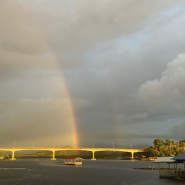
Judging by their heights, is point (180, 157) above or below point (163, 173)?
above

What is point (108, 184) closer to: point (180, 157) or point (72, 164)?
point (180, 157)

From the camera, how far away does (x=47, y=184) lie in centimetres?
6538

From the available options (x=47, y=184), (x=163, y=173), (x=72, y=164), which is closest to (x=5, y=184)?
(x=47, y=184)

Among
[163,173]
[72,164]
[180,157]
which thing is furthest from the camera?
[72,164]

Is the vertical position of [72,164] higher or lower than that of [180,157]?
lower

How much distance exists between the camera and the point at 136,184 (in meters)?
66.8

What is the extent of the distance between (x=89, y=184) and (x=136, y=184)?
43.7 feet

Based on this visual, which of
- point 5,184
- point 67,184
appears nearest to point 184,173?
point 67,184

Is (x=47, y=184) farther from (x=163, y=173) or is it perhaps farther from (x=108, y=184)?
(x=163, y=173)

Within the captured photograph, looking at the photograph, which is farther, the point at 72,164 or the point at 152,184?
the point at 72,164

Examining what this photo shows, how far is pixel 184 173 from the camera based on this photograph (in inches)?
2613

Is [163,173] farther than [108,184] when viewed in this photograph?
Yes

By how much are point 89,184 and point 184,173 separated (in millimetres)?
26985

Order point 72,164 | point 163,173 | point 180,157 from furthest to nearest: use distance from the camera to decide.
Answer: point 72,164
point 163,173
point 180,157
